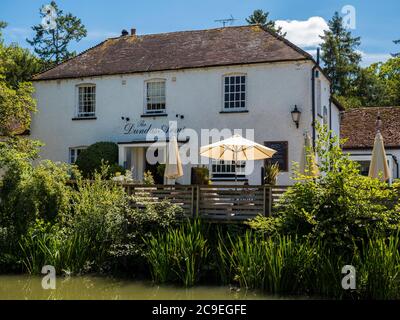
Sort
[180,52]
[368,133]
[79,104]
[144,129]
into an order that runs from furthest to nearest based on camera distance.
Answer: [368,133]
[79,104]
[180,52]
[144,129]

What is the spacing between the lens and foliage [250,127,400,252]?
36.0 feet

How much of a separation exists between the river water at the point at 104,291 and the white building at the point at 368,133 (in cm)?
1717

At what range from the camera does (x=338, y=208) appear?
1116 centimetres

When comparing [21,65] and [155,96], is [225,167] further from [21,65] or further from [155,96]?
[21,65]

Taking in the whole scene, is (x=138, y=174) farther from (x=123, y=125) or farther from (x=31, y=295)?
(x=31, y=295)

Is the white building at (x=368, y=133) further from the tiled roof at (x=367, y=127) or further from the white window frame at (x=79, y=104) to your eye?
the white window frame at (x=79, y=104)

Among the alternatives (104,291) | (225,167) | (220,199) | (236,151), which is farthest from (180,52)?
A: (104,291)

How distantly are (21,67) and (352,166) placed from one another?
33753mm

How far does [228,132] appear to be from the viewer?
824 inches

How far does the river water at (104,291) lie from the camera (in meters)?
10.5

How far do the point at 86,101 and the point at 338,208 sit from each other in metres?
15.2

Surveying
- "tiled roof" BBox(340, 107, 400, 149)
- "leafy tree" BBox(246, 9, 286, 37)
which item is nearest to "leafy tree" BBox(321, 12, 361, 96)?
"leafy tree" BBox(246, 9, 286, 37)

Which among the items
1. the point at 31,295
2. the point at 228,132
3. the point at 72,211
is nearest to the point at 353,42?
the point at 228,132

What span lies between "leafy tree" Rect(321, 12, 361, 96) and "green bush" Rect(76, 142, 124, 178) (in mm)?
35124
